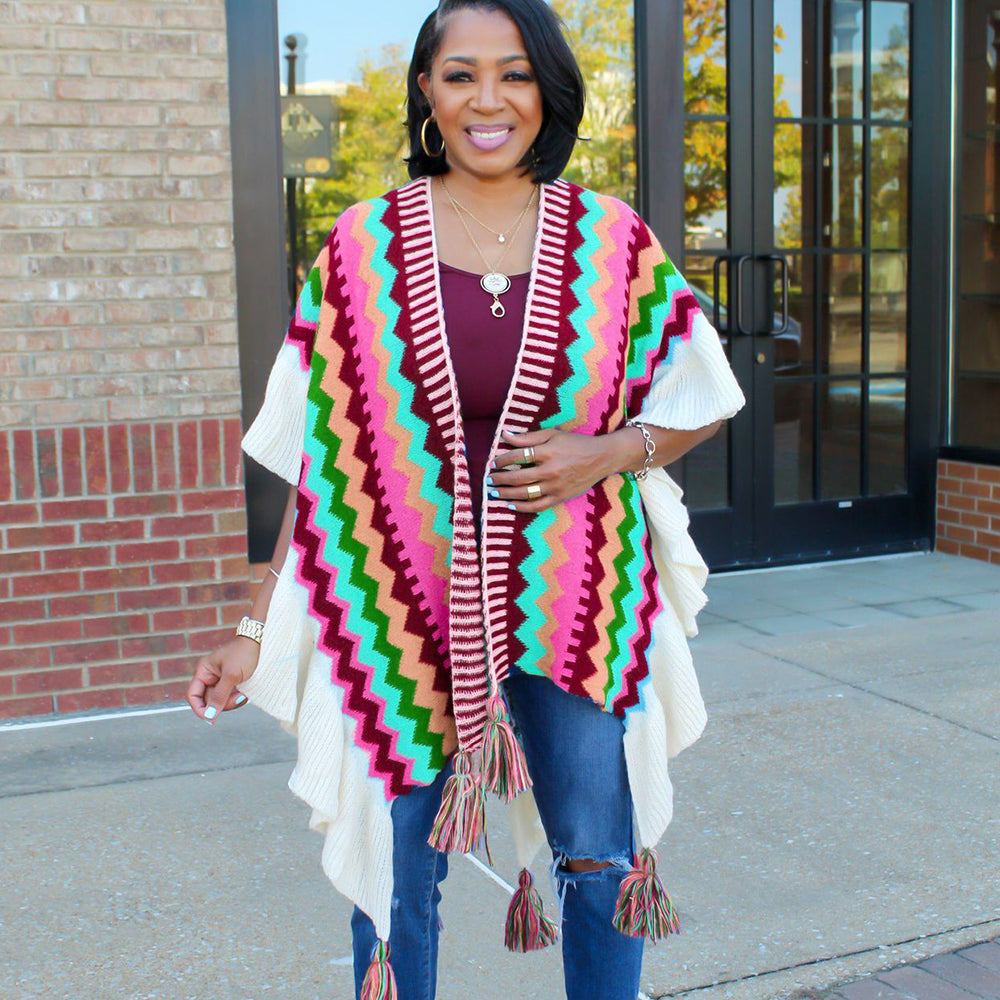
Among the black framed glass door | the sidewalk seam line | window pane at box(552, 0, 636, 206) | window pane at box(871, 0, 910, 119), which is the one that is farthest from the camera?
window pane at box(871, 0, 910, 119)

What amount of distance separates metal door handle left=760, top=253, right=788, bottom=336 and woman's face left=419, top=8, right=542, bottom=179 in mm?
4354

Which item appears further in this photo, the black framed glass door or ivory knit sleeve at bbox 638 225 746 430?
the black framed glass door

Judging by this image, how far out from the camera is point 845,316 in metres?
6.57

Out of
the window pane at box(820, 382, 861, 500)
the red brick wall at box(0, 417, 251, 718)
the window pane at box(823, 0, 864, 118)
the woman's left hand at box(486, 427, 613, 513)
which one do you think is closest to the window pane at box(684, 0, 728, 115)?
the window pane at box(823, 0, 864, 118)

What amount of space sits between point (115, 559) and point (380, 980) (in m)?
2.66

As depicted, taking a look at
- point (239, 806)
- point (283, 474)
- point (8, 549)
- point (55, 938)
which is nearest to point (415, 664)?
point (283, 474)

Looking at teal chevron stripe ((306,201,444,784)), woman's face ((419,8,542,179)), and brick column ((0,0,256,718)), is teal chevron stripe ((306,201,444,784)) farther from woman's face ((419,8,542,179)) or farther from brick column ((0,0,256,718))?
brick column ((0,0,256,718))

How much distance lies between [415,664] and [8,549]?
106 inches

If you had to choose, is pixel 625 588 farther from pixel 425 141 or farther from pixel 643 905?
pixel 425 141

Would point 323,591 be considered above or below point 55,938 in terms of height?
above

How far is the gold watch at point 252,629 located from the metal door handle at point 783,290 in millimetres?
4617

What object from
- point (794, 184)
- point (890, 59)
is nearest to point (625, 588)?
point (794, 184)

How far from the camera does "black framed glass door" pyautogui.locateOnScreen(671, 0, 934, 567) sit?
20.4ft

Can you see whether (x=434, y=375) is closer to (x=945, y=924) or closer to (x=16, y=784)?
(x=945, y=924)
